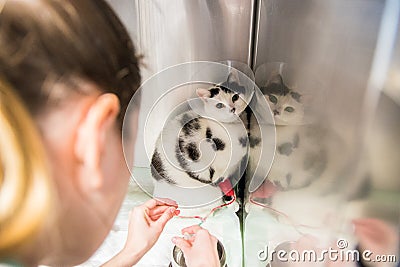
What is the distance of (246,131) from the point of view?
2.95 ft

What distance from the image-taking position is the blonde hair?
709 millimetres

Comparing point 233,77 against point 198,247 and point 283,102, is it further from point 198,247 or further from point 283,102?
point 198,247

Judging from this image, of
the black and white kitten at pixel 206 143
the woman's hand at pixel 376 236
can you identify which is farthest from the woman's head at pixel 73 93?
the woman's hand at pixel 376 236

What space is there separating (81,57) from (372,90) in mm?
540

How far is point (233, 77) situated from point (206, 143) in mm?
154

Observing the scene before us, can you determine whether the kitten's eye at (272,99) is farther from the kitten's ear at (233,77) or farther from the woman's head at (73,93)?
the woman's head at (73,93)

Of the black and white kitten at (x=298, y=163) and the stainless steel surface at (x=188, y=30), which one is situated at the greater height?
the stainless steel surface at (x=188, y=30)

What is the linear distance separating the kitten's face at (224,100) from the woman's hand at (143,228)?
21 centimetres

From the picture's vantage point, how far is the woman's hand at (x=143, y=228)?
→ 82 centimetres

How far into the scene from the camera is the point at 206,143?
34.6 inches

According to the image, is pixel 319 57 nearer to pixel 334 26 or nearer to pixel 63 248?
pixel 334 26

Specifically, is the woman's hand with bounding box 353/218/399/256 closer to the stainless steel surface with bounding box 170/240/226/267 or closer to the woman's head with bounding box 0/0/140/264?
the stainless steel surface with bounding box 170/240/226/267

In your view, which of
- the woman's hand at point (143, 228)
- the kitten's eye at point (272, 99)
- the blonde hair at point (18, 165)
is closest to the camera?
the blonde hair at point (18, 165)

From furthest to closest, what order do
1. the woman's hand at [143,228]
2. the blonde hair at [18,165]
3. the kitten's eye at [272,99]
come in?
1. the kitten's eye at [272,99]
2. the woman's hand at [143,228]
3. the blonde hair at [18,165]
